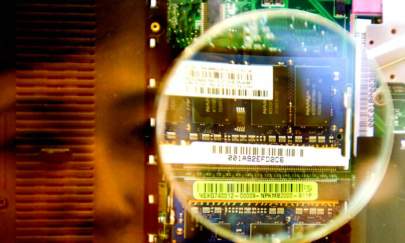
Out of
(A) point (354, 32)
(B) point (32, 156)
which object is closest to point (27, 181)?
(B) point (32, 156)

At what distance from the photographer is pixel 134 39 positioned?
1.51 metres

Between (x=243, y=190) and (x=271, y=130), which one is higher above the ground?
(x=271, y=130)

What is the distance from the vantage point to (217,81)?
1.53 m

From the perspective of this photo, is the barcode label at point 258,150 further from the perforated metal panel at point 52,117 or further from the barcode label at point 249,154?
the perforated metal panel at point 52,117

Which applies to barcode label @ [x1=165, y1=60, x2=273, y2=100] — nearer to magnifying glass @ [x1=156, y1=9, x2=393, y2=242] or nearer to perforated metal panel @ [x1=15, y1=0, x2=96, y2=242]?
magnifying glass @ [x1=156, y1=9, x2=393, y2=242]

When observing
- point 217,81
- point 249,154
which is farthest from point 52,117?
point 249,154

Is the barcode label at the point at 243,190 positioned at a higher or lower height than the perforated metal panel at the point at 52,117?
lower

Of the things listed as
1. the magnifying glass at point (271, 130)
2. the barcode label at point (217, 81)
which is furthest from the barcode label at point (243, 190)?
the barcode label at point (217, 81)

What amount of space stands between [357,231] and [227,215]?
0.44m

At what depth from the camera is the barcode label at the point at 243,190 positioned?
5.07 ft

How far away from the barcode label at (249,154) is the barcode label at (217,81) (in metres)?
0.16

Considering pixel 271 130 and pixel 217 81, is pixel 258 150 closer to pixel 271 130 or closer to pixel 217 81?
pixel 271 130

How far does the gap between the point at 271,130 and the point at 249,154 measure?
106 millimetres

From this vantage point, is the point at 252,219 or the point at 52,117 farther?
the point at 252,219
